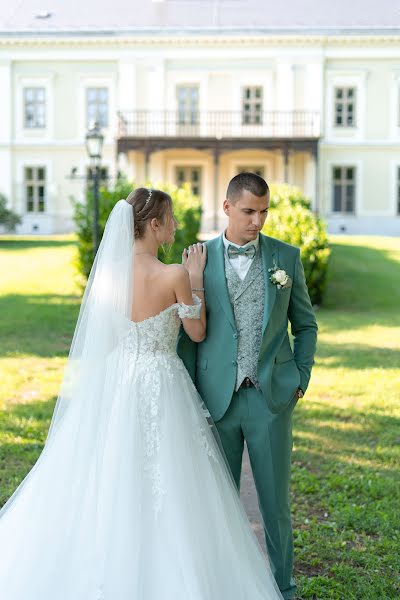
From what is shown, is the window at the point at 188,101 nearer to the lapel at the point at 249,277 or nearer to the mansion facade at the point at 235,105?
the mansion facade at the point at 235,105

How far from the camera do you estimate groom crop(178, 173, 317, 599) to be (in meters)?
3.54

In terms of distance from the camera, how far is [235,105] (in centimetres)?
3459

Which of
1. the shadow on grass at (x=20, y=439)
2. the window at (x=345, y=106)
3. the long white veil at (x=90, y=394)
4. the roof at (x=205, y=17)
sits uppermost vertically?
the roof at (x=205, y=17)

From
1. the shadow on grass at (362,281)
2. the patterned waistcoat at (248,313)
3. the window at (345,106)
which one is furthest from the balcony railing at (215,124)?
the patterned waistcoat at (248,313)

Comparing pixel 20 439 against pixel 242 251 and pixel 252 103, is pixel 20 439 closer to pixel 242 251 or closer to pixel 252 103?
pixel 242 251

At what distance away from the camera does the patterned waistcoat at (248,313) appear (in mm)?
3584

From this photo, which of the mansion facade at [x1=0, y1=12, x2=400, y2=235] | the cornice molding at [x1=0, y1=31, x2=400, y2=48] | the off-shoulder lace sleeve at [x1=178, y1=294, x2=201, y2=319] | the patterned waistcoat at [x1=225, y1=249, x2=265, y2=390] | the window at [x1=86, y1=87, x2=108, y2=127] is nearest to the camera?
the off-shoulder lace sleeve at [x1=178, y1=294, x2=201, y2=319]

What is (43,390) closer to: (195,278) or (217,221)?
(195,278)

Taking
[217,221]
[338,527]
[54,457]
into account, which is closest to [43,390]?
[338,527]

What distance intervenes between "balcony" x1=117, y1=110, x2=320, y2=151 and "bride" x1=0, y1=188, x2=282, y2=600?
29707 millimetres

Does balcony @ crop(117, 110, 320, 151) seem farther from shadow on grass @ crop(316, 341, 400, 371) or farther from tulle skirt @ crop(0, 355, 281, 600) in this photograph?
tulle skirt @ crop(0, 355, 281, 600)

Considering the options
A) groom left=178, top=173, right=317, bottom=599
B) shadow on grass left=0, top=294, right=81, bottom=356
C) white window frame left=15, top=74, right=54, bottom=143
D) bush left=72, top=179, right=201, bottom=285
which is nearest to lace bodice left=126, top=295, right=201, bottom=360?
groom left=178, top=173, right=317, bottom=599

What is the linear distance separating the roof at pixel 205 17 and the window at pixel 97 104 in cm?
226

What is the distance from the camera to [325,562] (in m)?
4.49
